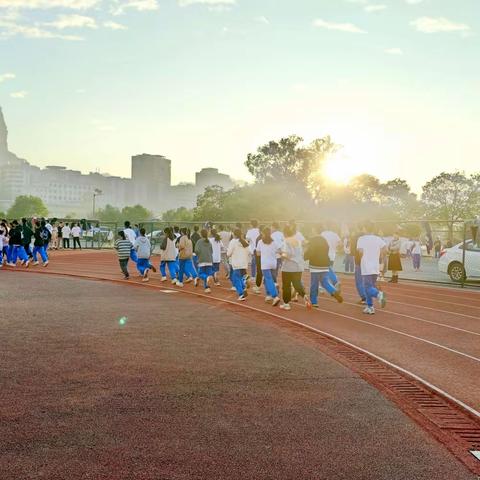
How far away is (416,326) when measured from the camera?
38.2 ft

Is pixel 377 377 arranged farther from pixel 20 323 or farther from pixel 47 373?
pixel 20 323

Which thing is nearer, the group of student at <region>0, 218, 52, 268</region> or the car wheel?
the car wheel

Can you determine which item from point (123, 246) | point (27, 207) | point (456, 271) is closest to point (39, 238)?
point (123, 246)

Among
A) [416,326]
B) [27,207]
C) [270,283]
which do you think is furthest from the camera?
[27,207]

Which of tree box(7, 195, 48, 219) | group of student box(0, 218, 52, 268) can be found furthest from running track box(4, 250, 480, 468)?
tree box(7, 195, 48, 219)

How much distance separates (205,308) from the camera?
13.5 meters

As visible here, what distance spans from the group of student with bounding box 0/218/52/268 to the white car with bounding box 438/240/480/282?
15.5 m

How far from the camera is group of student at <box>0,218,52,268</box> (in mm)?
24125

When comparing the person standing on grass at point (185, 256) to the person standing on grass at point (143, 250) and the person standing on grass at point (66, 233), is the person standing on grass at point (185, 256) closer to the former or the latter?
the person standing on grass at point (143, 250)

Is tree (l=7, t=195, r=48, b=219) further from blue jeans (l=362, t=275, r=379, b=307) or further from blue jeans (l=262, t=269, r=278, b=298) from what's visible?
blue jeans (l=362, t=275, r=379, b=307)

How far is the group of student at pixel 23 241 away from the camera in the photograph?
24125mm

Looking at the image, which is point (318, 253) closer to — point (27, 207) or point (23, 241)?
point (23, 241)

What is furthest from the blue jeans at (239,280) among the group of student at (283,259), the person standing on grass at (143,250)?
the person standing on grass at (143,250)

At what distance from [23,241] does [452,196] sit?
6123 cm
